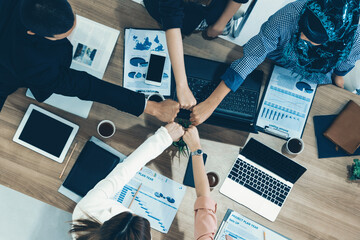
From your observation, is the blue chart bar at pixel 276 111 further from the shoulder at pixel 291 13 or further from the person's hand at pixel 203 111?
the shoulder at pixel 291 13

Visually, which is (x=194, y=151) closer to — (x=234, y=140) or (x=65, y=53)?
(x=234, y=140)

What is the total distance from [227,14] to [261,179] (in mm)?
876

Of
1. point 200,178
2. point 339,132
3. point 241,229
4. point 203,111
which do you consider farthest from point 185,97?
point 339,132

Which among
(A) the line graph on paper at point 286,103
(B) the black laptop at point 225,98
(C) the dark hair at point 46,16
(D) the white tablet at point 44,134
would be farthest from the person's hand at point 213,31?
(D) the white tablet at point 44,134

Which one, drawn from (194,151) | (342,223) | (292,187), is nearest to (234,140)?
(194,151)

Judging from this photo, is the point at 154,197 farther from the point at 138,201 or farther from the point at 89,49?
the point at 89,49

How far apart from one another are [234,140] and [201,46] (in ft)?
1.68

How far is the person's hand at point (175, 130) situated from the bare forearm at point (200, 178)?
13cm

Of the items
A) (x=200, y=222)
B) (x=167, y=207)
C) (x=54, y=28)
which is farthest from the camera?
(x=167, y=207)

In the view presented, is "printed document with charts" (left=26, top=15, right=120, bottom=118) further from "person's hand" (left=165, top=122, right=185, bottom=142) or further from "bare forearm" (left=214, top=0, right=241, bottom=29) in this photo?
"bare forearm" (left=214, top=0, right=241, bottom=29)

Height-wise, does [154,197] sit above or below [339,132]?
below

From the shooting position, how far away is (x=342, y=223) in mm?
1338

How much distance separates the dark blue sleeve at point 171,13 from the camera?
120 cm

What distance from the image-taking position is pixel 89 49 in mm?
1320
